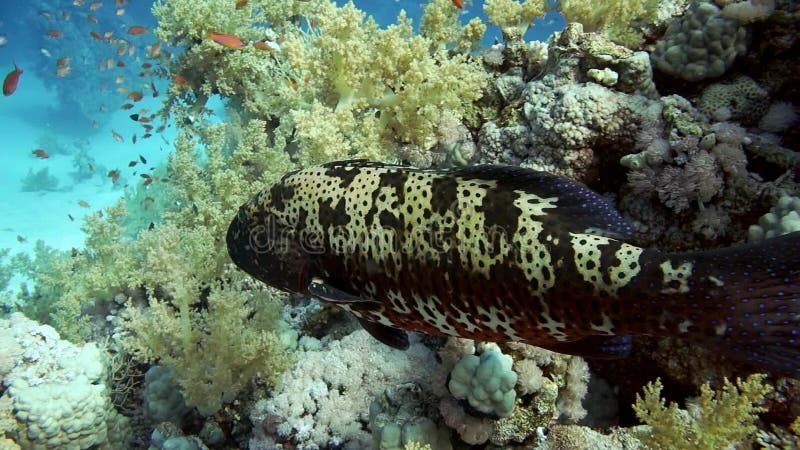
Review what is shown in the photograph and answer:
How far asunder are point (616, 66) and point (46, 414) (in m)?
5.98

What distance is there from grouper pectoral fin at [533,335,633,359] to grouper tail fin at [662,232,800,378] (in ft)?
1.42

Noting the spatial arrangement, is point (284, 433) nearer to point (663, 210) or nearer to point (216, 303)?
point (216, 303)

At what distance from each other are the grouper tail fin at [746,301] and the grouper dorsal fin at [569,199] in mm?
286

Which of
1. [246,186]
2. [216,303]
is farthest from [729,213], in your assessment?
[246,186]

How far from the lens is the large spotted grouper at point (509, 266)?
1780mm

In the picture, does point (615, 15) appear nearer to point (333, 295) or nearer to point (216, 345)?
point (333, 295)

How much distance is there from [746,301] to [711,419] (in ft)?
4.45

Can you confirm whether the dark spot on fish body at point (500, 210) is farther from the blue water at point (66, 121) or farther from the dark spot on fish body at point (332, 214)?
the blue water at point (66, 121)

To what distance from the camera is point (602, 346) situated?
2.30 meters

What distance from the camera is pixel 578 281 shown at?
202 centimetres

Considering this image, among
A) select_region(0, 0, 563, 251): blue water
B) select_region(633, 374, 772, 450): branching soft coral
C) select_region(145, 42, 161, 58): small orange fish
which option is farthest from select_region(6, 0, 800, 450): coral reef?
select_region(0, 0, 563, 251): blue water

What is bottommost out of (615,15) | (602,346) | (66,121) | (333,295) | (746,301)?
(602,346)

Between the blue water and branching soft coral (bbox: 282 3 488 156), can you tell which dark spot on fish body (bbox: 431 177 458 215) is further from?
the blue water

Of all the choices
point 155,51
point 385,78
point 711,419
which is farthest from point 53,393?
point 155,51
